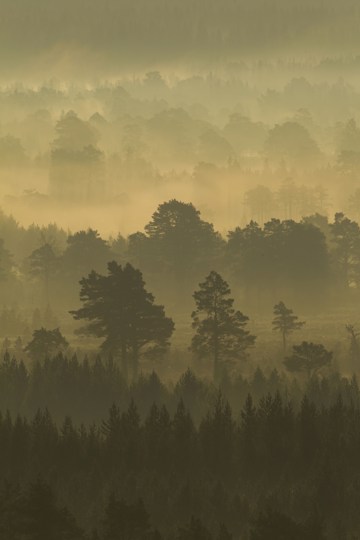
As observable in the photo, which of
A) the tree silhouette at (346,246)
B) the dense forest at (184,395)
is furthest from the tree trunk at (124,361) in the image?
the tree silhouette at (346,246)

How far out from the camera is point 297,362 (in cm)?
9275

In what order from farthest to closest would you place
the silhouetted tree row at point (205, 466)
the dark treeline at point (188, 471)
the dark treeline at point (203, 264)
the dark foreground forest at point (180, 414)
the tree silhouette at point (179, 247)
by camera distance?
the tree silhouette at point (179, 247) < the dark treeline at point (203, 264) < the silhouetted tree row at point (205, 466) < the dark foreground forest at point (180, 414) < the dark treeline at point (188, 471)

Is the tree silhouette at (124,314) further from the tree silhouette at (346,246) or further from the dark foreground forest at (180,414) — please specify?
the tree silhouette at (346,246)

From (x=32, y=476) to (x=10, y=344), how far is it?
39.4 meters

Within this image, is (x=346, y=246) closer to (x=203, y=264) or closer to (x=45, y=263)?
(x=203, y=264)

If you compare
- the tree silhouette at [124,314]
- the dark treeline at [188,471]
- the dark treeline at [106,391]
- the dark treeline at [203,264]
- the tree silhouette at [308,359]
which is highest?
the dark treeline at [203,264]

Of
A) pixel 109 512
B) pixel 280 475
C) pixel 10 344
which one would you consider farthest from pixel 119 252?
pixel 109 512

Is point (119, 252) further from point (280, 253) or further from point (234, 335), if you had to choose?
point (234, 335)

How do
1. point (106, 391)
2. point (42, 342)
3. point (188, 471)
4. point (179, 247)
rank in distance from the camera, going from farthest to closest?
point (179, 247) < point (42, 342) < point (106, 391) < point (188, 471)

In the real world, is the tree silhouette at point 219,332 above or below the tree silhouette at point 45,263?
below

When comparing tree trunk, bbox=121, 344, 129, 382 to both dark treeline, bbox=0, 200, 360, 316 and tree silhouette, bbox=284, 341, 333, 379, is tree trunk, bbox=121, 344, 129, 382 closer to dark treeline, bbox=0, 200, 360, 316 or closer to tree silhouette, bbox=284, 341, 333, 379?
tree silhouette, bbox=284, 341, 333, 379

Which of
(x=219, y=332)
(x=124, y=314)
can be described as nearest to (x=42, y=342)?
(x=124, y=314)

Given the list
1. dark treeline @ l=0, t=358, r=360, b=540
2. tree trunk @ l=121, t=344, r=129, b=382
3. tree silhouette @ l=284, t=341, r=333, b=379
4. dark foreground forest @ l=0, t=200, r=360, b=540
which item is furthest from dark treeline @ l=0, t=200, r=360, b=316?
dark treeline @ l=0, t=358, r=360, b=540

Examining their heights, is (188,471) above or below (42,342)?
below
